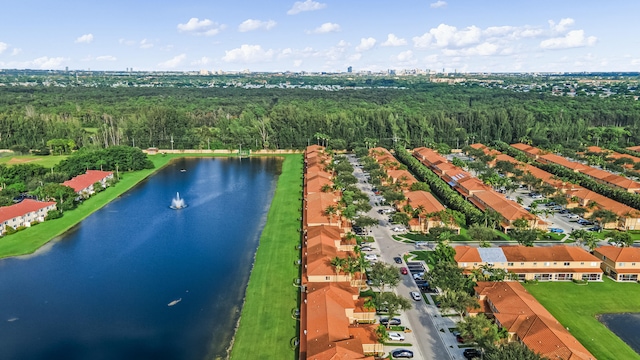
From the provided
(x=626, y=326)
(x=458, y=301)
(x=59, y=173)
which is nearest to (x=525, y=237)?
(x=626, y=326)

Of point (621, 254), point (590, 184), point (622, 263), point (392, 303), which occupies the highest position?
point (590, 184)

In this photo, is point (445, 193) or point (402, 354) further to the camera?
point (445, 193)

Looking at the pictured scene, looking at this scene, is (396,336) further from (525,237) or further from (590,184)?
(590,184)

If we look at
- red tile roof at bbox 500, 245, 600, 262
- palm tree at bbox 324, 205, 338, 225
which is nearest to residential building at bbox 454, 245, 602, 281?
Answer: red tile roof at bbox 500, 245, 600, 262

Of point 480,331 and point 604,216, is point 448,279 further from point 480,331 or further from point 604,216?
point 604,216

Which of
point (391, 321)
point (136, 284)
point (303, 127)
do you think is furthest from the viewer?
point (303, 127)

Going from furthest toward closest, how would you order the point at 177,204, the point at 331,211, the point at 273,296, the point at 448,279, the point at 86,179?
the point at 86,179, the point at 177,204, the point at 331,211, the point at 273,296, the point at 448,279

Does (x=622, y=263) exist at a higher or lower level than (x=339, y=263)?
lower
